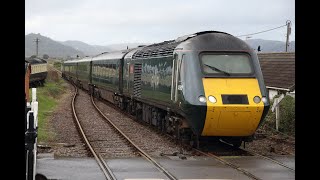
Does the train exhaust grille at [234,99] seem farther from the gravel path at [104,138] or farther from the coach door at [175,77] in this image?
the gravel path at [104,138]

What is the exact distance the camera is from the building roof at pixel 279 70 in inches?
784

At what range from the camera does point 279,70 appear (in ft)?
72.6

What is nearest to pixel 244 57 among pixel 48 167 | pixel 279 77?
pixel 48 167

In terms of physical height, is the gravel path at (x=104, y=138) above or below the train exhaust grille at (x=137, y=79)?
below

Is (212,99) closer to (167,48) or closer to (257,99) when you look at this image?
(257,99)

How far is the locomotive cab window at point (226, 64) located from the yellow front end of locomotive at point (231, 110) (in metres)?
0.22

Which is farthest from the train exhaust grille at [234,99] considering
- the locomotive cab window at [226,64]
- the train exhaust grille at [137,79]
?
the train exhaust grille at [137,79]

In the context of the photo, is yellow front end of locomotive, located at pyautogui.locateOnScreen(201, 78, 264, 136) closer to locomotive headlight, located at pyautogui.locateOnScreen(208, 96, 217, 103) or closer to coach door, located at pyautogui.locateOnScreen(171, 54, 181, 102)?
locomotive headlight, located at pyautogui.locateOnScreen(208, 96, 217, 103)

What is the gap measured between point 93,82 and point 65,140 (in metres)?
22.9

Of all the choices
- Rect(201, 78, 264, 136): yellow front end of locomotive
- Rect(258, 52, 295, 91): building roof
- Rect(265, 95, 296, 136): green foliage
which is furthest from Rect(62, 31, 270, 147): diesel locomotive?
Rect(258, 52, 295, 91): building roof

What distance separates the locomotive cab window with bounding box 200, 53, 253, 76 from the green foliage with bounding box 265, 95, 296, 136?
16.8 ft

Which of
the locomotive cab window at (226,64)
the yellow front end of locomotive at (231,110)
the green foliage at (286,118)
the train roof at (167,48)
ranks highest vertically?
the train roof at (167,48)
